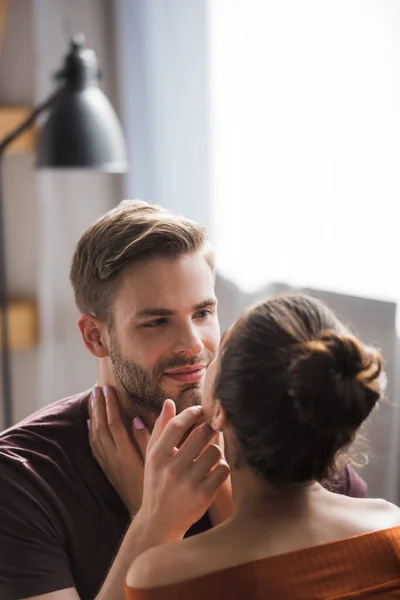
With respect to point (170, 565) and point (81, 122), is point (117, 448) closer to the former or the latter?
point (170, 565)

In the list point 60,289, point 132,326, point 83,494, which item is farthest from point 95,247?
point 60,289

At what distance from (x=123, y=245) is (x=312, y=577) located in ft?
2.26

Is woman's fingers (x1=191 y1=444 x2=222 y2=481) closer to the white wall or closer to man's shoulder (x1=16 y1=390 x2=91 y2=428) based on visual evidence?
man's shoulder (x1=16 y1=390 x2=91 y2=428)

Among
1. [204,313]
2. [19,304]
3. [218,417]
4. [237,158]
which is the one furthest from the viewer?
[19,304]

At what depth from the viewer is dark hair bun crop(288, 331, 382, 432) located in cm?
106

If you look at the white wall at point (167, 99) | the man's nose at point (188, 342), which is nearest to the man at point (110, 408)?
the man's nose at point (188, 342)

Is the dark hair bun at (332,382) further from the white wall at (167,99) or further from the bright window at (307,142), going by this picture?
the white wall at (167,99)

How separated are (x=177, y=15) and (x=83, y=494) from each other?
2.07 m

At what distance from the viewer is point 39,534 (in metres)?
1.41

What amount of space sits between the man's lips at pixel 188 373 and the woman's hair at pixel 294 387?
0.37 meters

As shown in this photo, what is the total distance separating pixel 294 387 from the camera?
1060mm

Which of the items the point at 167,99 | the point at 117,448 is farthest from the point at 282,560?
the point at 167,99

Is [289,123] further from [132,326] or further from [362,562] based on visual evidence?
[362,562]

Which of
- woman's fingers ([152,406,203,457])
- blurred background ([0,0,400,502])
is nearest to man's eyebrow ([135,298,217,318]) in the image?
woman's fingers ([152,406,203,457])
